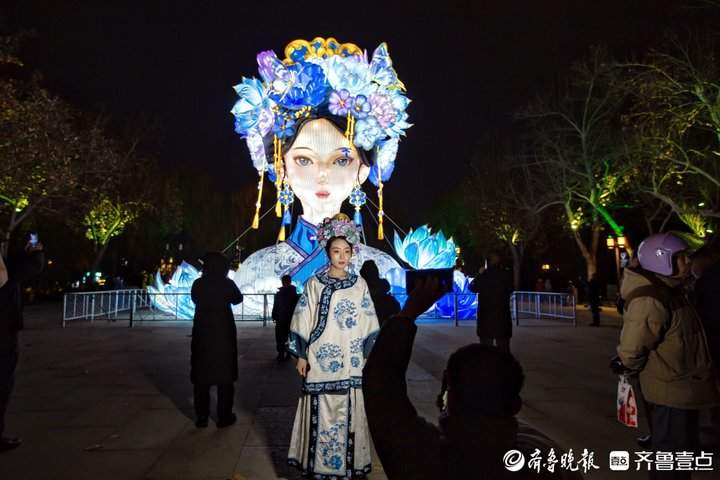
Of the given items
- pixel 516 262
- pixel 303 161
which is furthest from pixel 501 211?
pixel 303 161

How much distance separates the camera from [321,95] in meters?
15.3

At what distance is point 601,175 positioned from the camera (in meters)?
26.0

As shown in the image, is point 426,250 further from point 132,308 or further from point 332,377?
point 332,377

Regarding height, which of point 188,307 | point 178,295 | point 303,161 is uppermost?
point 303,161

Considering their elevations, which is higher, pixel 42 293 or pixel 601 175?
pixel 601 175

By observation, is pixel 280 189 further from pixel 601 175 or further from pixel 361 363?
pixel 601 175

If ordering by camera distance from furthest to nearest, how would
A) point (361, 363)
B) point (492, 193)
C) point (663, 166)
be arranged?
point (492, 193) < point (663, 166) < point (361, 363)

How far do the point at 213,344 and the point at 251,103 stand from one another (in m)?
12.3

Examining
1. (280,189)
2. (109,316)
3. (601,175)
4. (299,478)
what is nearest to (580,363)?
(299,478)

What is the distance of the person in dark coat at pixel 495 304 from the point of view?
7441 millimetres

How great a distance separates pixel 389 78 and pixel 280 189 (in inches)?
189

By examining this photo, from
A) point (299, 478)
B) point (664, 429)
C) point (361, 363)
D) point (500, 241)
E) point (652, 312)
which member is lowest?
point (299, 478)

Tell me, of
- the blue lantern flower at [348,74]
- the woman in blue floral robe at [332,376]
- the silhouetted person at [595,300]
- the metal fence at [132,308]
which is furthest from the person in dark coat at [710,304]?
the blue lantern flower at [348,74]

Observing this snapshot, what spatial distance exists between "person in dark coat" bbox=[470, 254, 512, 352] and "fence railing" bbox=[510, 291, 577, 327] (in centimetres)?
798
